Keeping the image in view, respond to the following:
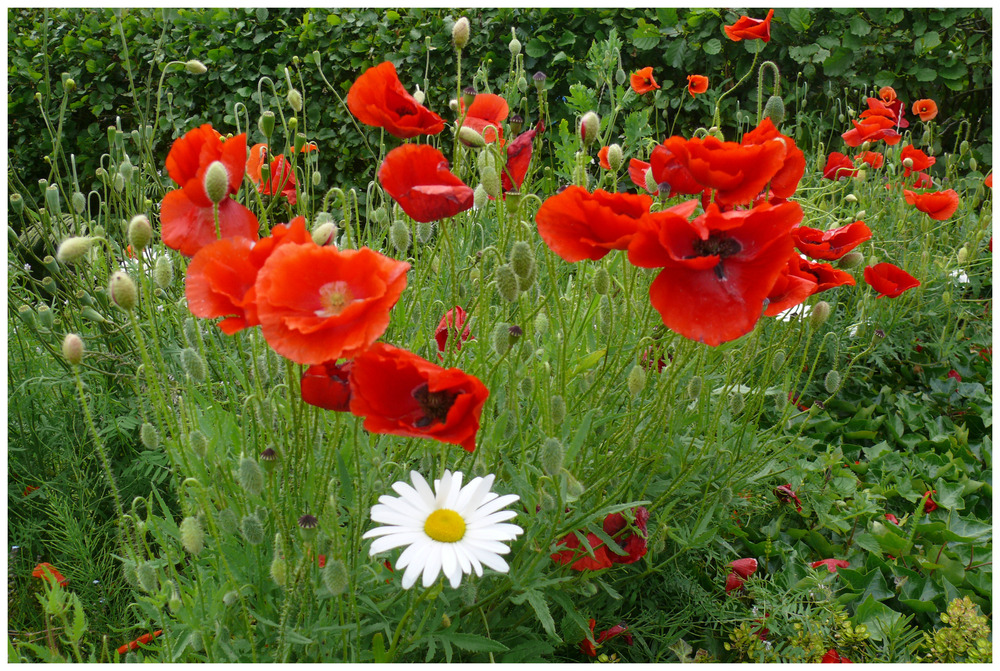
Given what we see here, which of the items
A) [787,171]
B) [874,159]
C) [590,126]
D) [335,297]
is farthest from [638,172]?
[874,159]

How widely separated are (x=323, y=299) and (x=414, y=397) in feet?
0.58

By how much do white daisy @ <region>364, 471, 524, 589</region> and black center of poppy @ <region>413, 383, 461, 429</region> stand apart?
0.13m

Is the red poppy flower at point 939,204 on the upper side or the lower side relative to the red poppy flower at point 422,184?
lower

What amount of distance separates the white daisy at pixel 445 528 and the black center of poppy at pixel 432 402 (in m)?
0.13

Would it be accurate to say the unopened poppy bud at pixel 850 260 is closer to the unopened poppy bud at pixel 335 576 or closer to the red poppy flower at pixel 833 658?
the red poppy flower at pixel 833 658

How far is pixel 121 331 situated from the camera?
2146 mm

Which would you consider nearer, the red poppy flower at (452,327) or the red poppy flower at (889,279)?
the red poppy flower at (452,327)

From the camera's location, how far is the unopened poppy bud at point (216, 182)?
1095mm

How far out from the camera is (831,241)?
5.09 feet

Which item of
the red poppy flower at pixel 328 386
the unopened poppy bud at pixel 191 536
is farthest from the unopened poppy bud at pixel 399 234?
the unopened poppy bud at pixel 191 536

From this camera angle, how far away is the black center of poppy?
101 centimetres

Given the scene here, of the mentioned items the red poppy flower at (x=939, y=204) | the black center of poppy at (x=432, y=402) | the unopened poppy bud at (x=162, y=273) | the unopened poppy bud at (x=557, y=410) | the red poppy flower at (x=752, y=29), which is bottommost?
the red poppy flower at (x=939, y=204)

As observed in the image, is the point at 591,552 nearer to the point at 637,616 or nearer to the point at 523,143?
the point at 637,616

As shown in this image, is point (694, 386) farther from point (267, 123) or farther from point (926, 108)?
point (926, 108)
